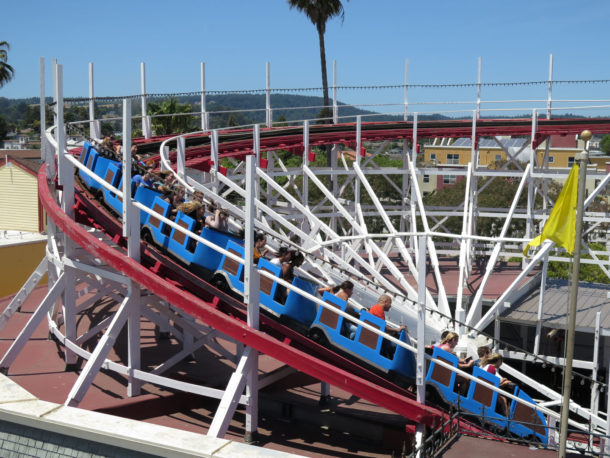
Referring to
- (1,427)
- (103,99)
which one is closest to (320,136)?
(103,99)

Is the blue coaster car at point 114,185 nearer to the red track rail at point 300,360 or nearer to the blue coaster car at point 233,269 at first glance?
the red track rail at point 300,360

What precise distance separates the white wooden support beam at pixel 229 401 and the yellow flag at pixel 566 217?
17.8 feet

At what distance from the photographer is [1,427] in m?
7.17

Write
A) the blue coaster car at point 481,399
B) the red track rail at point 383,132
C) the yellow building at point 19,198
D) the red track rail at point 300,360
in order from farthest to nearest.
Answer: the yellow building at point 19,198 < the red track rail at point 383,132 < the blue coaster car at point 481,399 < the red track rail at point 300,360

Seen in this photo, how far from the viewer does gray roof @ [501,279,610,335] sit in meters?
19.3

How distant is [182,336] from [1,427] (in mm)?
9691

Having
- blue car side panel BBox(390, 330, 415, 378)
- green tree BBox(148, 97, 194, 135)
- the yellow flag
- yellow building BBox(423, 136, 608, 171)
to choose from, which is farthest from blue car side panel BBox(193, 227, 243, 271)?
yellow building BBox(423, 136, 608, 171)

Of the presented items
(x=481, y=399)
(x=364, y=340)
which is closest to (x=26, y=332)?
(x=364, y=340)

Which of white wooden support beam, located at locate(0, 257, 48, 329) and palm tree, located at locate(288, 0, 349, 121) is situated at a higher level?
palm tree, located at locate(288, 0, 349, 121)

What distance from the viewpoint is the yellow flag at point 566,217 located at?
10.3m

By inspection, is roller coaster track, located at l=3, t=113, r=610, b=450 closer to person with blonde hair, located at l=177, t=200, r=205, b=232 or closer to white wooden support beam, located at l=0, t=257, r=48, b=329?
person with blonde hair, located at l=177, t=200, r=205, b=232

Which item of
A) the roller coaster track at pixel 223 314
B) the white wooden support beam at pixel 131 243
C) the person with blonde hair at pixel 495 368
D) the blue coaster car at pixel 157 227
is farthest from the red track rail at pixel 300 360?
the person with blonde hair at pixel 495 368

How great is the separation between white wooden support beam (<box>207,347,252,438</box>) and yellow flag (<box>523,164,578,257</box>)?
5425 millimetres

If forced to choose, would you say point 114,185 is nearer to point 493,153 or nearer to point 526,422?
point 526,422
